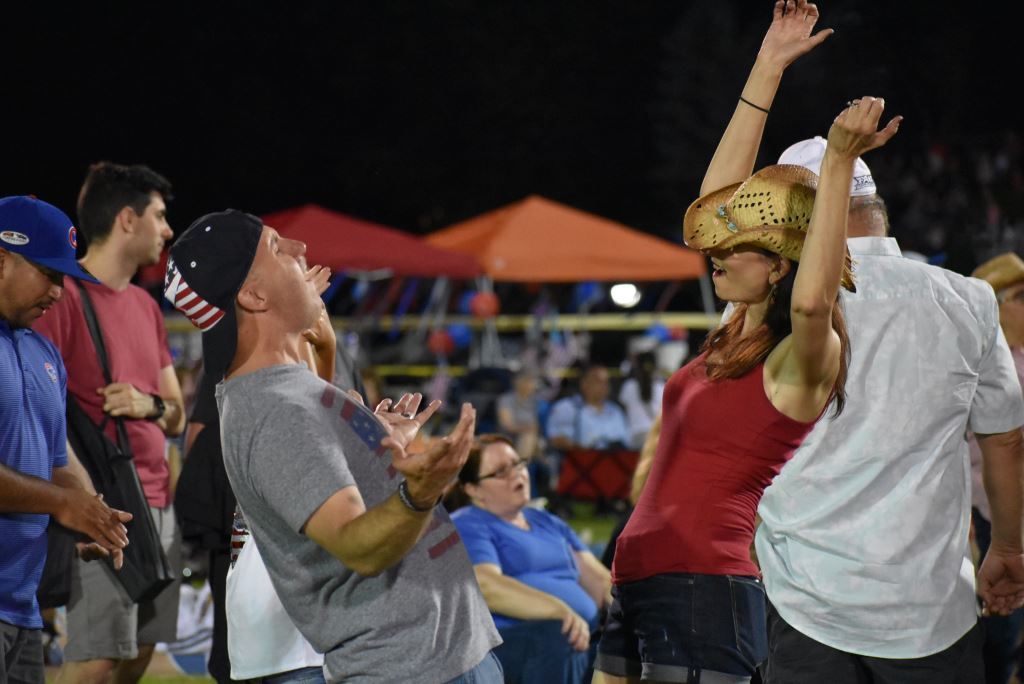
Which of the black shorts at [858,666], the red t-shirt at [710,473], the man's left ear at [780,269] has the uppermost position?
the man's left ear at [780,269]

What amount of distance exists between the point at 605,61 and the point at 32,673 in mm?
37524

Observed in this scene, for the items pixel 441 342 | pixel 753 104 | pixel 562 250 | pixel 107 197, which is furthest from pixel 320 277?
pixel 441 342

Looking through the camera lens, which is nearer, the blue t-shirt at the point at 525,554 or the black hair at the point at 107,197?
the black hair at the point at 107,197

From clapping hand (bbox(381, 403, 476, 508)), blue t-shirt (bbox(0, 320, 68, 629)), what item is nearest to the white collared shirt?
clapping hand (bbox(381, 403, 476, 508))

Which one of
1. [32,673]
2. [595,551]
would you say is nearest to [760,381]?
[32,673]

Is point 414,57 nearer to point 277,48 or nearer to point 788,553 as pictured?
point 277,48

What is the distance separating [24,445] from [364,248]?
9.23 metres

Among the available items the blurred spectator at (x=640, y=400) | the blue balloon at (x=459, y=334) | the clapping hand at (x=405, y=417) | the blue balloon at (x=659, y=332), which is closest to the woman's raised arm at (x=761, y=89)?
the clapping hand at (x=405, y=417)

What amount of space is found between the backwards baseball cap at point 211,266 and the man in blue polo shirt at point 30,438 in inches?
46.7

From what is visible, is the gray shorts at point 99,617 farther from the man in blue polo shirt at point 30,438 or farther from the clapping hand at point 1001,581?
the clapping hand at point 1001,581

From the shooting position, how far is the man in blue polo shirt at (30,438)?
358cm

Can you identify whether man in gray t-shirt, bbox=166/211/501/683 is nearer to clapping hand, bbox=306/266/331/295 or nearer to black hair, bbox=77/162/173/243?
clapping hand, bbox=306/266/331/295

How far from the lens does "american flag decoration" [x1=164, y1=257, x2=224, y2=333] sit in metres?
2.68

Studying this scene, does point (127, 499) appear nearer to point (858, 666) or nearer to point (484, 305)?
point (858, 666)
